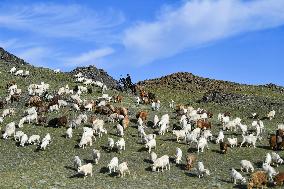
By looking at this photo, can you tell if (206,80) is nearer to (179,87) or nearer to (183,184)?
(179,87)

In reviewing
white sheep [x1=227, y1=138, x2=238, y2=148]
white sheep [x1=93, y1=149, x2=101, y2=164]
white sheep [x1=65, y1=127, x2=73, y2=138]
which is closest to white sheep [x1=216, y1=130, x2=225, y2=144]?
white sheep [x1=227, y1=138, x2=238, y2=148]

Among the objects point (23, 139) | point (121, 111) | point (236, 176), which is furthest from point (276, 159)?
point (23, 139)

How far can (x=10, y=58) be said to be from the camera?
11244 centimetres

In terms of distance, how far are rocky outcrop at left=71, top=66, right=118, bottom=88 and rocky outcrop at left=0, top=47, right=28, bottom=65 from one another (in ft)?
36.8

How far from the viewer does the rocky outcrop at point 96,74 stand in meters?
102

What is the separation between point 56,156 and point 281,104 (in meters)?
45.6

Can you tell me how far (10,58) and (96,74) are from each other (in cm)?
1893

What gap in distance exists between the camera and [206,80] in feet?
404

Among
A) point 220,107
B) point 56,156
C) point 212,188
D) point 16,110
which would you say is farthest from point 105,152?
point 220,107

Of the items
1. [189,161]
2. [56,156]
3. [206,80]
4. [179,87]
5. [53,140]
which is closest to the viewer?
[189,161]

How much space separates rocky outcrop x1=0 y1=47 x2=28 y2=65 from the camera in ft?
358

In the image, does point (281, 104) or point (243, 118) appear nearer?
point (243, 118)

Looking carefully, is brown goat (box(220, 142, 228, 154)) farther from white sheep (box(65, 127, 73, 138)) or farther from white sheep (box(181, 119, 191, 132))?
white sheep (box(65, 127, 73, 138))

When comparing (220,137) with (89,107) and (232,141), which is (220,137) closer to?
(232,141)
